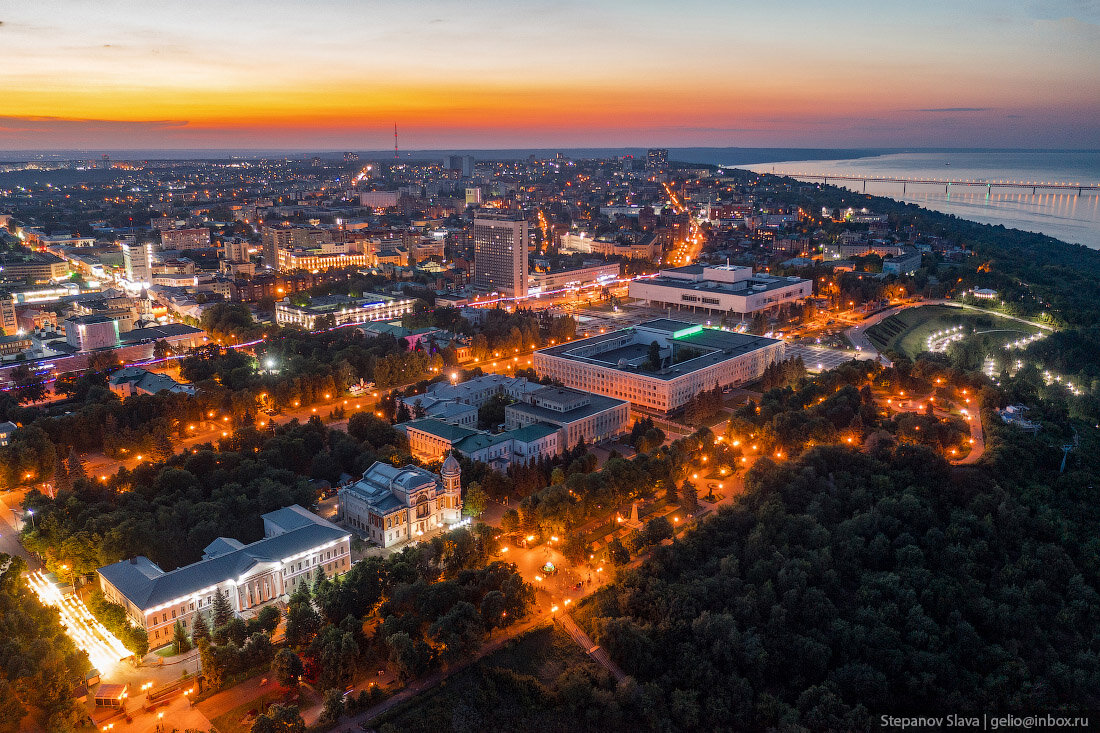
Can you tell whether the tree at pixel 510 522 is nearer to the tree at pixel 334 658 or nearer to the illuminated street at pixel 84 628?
the tree at pixel 334 658

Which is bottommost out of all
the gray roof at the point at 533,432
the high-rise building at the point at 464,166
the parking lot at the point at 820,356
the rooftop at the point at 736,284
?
the parking lot at the point at 820,356

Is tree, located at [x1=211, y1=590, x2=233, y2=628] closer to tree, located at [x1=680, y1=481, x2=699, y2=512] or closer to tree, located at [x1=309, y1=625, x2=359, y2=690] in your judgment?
tree, located at [x1=309, y1=625, x2=359, y2=690]

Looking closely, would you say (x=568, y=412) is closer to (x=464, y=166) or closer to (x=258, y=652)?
(x=258, y=652)

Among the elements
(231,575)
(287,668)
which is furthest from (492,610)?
(231,575)

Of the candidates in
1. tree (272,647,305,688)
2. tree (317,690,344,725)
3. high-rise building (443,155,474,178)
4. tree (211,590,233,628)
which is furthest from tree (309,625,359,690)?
high-rise building (443,155,474,178)

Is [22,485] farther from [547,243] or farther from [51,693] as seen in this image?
[547,243]

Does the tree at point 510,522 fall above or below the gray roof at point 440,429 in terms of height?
below

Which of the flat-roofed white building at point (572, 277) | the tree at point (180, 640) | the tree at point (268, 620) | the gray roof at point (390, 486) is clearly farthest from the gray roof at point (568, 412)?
the flat-roofed white building at point (572, 277)
